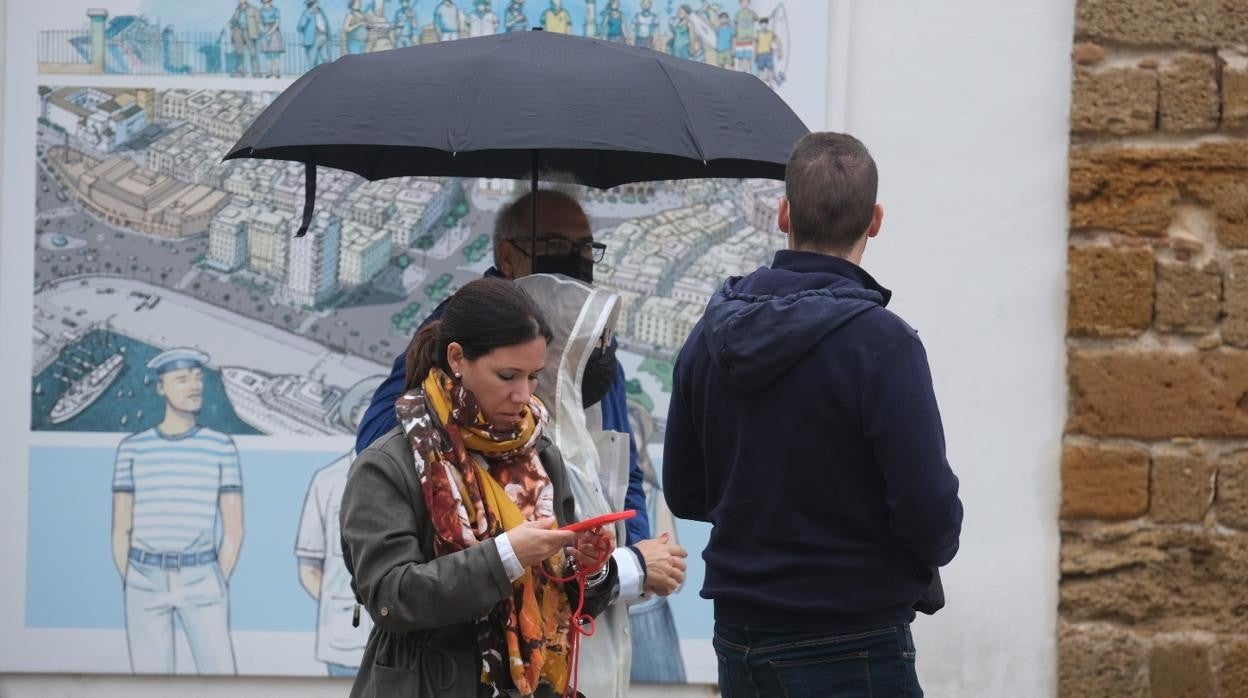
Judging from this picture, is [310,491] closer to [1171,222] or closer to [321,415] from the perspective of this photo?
[321,415]

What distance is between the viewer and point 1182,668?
5371 millimetres

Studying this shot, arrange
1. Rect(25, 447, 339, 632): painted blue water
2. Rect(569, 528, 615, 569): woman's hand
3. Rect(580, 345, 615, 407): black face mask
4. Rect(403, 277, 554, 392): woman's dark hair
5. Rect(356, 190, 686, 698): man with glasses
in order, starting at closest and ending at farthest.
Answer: Rect(403, 277, 554, 392): woman's dark hair → Rect(569, 528, 615, 569): woman's hand → Rect(580, 345, 615, 407): black face mask → Rect(356, 190, 686, 698): man with glasses → Rect(25, 447, 339, 632): painted blue water

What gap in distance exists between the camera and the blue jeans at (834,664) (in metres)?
2.78

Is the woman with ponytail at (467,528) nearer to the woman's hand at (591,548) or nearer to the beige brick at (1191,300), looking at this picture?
the woman's hand at (591,548)

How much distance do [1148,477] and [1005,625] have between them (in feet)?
2.32

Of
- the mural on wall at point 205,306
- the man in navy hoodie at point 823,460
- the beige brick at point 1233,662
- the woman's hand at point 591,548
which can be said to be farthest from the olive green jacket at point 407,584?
the beige brick at point 1233,662

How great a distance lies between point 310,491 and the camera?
17.8 feet

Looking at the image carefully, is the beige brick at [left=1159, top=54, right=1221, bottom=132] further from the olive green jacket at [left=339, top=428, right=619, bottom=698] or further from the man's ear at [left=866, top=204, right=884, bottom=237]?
the olive green jacket at [left=339, top=428, right=619, bottom=698]

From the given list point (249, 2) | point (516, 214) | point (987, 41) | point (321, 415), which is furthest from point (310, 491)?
point (987, 41)

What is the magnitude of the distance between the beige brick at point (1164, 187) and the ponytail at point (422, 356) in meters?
3.15

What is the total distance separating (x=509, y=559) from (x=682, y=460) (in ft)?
1.85

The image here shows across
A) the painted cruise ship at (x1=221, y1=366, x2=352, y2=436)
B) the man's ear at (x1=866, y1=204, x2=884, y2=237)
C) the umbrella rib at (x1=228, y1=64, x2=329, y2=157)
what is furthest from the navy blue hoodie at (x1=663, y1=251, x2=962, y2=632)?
the painted cruise ship at (x1=221, y1=366, x2=352, y2=436)

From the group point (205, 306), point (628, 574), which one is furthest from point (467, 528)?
point (205, 306)

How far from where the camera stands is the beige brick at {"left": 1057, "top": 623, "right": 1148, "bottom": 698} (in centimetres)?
539
